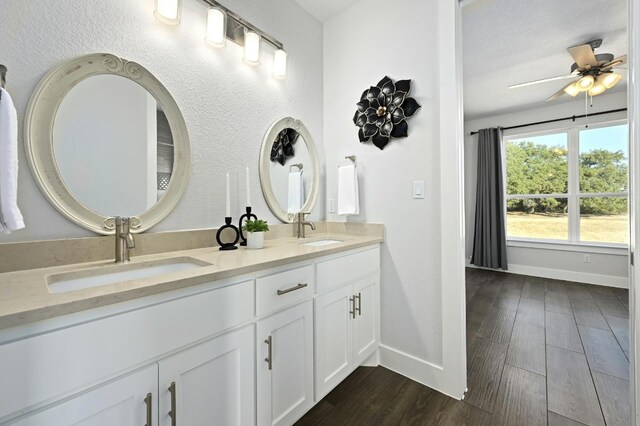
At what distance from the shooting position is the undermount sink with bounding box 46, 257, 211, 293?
0.93m

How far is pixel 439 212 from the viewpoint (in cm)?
166

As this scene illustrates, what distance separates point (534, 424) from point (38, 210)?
98.1 inches

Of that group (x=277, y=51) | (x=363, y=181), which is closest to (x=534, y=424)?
(x=363, y=181)

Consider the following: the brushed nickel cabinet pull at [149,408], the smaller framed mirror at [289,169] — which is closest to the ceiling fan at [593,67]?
the smaller framed mirror at [289,169]

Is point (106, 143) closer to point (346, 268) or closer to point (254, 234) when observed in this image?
point (254, 234)

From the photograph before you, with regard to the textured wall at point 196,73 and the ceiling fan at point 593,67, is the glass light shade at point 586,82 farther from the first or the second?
the textured wall at point 196,73

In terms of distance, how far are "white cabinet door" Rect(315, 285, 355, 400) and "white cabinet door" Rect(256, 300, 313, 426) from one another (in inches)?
2.6

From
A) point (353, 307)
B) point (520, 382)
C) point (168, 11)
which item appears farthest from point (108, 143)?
point (520, 382)

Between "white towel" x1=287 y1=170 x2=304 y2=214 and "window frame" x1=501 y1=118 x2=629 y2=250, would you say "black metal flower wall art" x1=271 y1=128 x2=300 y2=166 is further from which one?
"window frame" x1=501 y1=118 x2=629 y2=250

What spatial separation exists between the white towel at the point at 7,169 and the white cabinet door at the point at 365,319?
4.90 ft

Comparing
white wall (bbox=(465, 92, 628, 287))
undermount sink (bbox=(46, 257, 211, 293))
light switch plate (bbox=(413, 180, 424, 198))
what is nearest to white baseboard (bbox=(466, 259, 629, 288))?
white wall (bbox=(465, 92, 628, 287))

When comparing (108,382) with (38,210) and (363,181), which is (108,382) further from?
(363,181)

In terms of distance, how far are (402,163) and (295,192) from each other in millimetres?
826

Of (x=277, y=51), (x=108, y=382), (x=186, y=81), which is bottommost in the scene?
(x=108, y=382)
